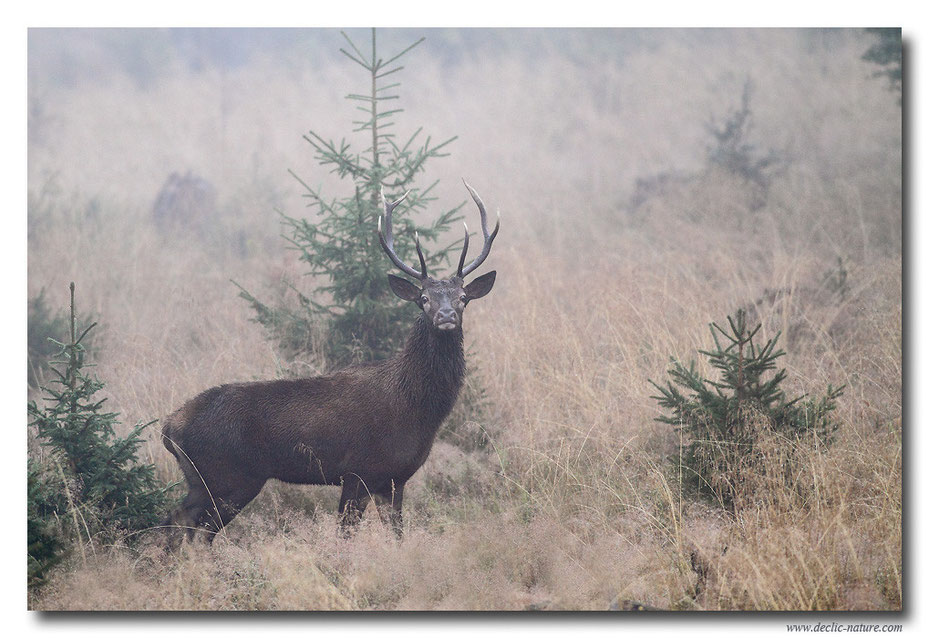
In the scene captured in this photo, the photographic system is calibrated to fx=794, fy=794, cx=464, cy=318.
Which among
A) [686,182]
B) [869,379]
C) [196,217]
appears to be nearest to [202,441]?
[869,379]

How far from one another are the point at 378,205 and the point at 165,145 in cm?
1020

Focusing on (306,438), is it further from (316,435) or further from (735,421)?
(735,421)

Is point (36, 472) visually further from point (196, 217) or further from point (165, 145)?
point (165, 145)

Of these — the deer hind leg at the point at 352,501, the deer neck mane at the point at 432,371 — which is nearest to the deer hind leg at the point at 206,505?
the deer hind leg at the point at 352,501

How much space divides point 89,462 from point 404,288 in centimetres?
233

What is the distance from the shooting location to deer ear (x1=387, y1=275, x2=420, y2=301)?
17.9 ft

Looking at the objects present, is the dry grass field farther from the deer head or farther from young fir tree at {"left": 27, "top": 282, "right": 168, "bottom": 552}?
the deer head

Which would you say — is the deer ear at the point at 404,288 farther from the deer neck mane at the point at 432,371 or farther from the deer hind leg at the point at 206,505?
the deer hind leg at the point at 206,505

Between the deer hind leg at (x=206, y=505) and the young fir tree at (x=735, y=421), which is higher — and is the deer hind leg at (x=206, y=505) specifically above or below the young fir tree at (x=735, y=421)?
below

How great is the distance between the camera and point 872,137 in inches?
489

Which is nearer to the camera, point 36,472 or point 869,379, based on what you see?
point 36,472

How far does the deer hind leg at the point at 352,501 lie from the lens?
5.15 metres

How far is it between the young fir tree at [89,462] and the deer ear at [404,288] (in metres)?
1.87

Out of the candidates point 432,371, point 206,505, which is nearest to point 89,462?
point 206,505
